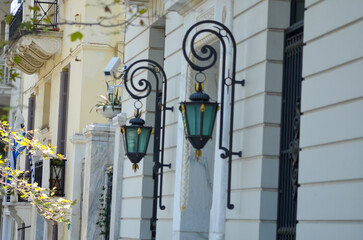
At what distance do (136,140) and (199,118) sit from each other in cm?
304

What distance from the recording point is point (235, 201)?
33.0 feet

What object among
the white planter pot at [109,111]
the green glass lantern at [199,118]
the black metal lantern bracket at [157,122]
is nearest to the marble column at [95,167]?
the white planter pot at [109,111]

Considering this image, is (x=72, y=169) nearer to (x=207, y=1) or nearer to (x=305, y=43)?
(x=207, y=1)

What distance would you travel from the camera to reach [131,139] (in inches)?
500

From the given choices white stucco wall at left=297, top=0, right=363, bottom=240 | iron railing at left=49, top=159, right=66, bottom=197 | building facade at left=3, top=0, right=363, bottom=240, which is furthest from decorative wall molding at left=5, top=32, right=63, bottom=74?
white stucco wall at left=297, top=0, right=363, bottom=240

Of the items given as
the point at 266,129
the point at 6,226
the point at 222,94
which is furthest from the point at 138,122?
the point at 6,226

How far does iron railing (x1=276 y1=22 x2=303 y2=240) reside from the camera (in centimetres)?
923

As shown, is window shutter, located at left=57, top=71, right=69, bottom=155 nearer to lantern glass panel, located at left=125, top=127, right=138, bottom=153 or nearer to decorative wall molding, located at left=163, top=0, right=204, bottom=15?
lantern glass panel, located at left=125, top=127, right=138, bottom=153

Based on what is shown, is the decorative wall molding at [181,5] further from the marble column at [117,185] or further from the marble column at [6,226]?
the marble column at [6,226]

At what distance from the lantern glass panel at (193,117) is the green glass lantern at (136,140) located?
9.47 feet

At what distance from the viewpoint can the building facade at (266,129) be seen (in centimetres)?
782

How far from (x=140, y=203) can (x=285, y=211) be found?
4714 millimetres

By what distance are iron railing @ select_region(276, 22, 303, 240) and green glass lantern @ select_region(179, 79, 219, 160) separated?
2.37ft

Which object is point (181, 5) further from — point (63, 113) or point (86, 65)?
point (63, 113)
